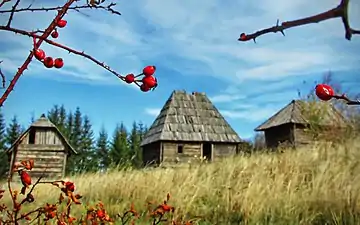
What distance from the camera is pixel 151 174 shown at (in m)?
6.11

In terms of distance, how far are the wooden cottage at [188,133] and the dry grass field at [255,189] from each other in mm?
9869

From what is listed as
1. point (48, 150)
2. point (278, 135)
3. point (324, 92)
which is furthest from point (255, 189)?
point (278, 135)

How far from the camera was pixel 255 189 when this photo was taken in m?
4.71

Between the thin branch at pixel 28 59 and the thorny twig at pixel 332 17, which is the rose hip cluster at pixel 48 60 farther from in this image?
the thorny twig at pixel 332 17

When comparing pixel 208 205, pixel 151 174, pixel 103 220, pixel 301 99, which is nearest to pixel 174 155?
pixel 301 99

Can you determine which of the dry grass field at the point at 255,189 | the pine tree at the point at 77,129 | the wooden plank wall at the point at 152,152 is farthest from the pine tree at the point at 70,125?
the dry grass field at the point at 255,189

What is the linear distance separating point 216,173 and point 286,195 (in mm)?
1595

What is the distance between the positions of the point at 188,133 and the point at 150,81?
53.7ft

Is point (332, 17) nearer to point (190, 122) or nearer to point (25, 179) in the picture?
point (25, 179)

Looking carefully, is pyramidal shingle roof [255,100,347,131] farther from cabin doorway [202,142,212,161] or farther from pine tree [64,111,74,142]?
pine tree [64,111,74,142]

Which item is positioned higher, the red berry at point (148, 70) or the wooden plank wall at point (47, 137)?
the wooden plank wall at point (47, 137)

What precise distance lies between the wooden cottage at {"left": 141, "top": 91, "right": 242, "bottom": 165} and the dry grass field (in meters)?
9.87

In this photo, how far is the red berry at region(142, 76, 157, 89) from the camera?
74 cm

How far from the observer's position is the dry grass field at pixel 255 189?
4.18m
